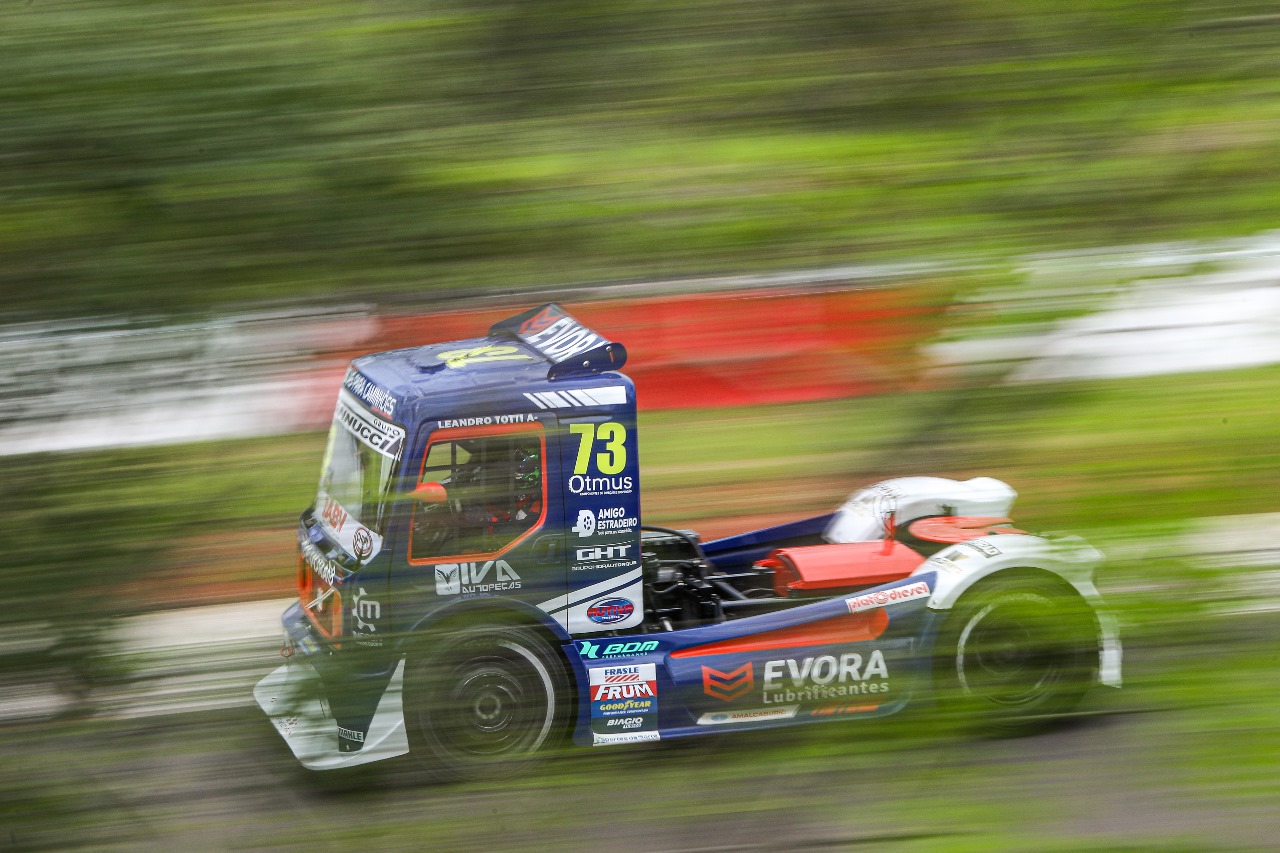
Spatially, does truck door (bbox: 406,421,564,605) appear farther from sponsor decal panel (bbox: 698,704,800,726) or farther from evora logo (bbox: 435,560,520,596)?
sponsor decal panel (bbox: 698,704,800,726)

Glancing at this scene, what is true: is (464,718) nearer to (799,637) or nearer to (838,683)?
(838,683)

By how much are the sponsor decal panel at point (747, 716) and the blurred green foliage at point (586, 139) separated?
0.68 metres

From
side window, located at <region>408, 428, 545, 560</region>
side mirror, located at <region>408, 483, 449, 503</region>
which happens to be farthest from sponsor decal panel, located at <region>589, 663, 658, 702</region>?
side mirror, located at <region>408, 483, 449, 503</region>

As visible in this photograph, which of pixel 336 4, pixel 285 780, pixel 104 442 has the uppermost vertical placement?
pixel 336 4

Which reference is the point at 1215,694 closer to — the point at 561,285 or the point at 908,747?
the point at 908,747

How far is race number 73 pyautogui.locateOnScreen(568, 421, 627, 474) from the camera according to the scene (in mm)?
3502

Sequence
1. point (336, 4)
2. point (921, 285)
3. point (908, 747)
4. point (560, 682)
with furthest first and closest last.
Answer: point (560, 682) → point (908, 747) → point (921, 285) → point (336, 4)

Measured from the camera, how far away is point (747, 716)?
1812 millimetres

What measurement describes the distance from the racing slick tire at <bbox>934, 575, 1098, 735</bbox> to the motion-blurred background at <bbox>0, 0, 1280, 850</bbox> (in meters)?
0.06

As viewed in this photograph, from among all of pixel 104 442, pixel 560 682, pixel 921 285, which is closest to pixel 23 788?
pixel 104 442

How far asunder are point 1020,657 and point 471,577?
2507mm

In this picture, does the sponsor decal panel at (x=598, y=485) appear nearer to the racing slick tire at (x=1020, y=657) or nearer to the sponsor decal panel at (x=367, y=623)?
the sponsor decal panel at (x=367, y=623)

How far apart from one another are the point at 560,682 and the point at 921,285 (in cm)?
221

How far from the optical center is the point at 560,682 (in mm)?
3469
